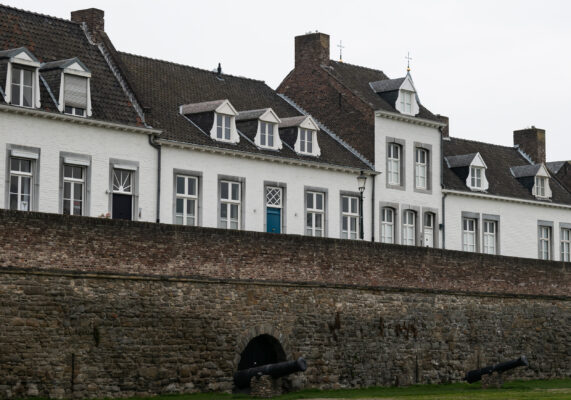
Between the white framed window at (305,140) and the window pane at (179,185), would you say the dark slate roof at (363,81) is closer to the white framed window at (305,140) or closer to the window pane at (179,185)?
the white framed window at (305,140)

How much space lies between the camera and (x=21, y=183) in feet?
111

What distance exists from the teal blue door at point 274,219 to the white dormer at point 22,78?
33.0 feet

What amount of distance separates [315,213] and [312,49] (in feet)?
27.3

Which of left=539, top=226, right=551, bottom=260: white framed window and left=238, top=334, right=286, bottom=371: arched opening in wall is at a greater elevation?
left=539, top=226, right=551, bottom=260: white framed window

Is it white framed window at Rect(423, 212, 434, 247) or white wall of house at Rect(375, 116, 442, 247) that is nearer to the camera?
white wall of house at Rect(375, 116, 442, 247)

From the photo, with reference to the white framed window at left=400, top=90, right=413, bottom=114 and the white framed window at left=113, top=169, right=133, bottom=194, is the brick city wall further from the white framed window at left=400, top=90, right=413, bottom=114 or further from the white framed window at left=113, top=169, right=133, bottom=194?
the white framed window at left=400, top=90, right=413, bottom=114

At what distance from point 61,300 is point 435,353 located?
1404 centimetres

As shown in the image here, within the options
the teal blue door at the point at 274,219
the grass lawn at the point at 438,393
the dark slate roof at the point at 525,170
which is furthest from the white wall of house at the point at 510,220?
the grass lawn at the point at 438,393

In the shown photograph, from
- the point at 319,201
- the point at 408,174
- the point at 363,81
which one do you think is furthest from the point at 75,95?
the point at 363,81

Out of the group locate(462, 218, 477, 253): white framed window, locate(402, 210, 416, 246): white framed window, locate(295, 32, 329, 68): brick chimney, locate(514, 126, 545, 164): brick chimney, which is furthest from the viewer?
locate(514, 126, 545, 164): brick chimney

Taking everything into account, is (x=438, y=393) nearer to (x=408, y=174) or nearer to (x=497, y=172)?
(x=408, y=174)

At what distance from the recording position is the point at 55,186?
113 ft

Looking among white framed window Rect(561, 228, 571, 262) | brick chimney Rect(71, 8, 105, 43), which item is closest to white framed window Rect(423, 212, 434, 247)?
white framed window Rect(561, 228, 571, 262)

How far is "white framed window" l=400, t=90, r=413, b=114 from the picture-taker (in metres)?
47.2
